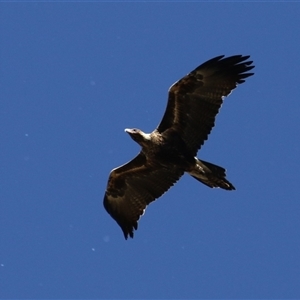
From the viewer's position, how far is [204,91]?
2088cm

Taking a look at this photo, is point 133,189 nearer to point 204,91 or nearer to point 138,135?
point 138,135

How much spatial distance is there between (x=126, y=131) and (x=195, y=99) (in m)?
1.59

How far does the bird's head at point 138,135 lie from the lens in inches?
821

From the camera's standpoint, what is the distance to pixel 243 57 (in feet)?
68.2

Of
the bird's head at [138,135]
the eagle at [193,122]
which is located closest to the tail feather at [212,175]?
the eagle at [193,122]

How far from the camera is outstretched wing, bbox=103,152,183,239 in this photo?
72.1 ft

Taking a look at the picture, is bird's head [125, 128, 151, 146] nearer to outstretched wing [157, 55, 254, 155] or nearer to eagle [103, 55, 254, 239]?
eagle [103, 55, 254, 239]

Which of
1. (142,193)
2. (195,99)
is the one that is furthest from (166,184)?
(195,99)

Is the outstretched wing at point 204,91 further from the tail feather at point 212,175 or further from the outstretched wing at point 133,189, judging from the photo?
the outstretched wing at point 133,189

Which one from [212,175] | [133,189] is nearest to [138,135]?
[212,175]

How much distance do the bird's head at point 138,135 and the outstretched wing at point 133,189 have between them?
92cm

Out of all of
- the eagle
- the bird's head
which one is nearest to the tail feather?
the eagle

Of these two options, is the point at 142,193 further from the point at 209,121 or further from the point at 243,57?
the point at 243,57

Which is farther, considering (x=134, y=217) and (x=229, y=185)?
(x=134, y=217)
